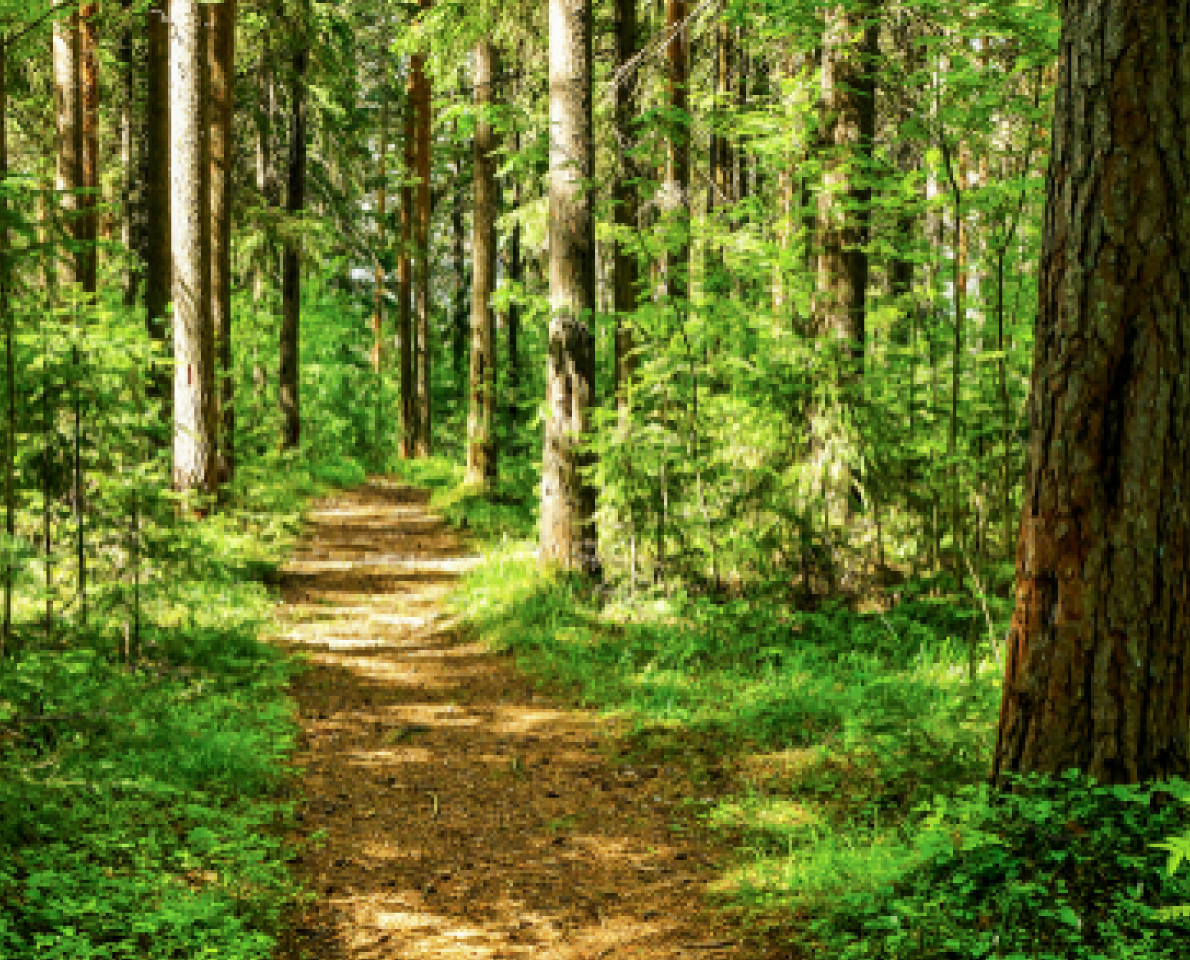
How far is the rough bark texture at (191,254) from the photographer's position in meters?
10.0

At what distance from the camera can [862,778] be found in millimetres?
5156

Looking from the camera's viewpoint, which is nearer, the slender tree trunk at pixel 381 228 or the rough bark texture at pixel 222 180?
the rough bark texture at pixel 222 180

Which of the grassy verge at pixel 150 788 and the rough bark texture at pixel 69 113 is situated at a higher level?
the rough bark texture at pixel 69 113

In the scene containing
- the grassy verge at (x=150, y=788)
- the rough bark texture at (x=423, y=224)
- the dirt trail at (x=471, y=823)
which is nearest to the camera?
the grassy verge at (x=150, y=788)

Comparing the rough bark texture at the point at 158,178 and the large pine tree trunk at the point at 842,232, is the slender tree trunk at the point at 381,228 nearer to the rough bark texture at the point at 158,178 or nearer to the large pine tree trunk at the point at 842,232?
the rough bark texture at the point at 158,178

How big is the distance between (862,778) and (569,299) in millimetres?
5369

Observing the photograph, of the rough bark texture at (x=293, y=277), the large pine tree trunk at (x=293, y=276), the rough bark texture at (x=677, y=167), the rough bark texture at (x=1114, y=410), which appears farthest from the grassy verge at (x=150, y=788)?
the rough bark texture at (x=293, y=277)

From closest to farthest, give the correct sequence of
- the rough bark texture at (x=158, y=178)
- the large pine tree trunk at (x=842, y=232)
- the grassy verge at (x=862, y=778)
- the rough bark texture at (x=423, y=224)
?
the grassy verge at (x=862, y=778) → the large pine tree trunk at (x=842, y=232) → the rough bark texture at (x=158, y=178) → the rough bark texture at (x=423, y=224)

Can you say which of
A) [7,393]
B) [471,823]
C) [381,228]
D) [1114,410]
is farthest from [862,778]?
[381,228]

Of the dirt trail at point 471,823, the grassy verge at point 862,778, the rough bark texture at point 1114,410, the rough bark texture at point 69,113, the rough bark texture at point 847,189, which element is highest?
the rough bark texture at point 69,113

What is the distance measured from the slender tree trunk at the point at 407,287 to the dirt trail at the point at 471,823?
41.5 ft

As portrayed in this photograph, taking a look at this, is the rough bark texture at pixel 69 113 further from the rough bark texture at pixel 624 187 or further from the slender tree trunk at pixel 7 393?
the rough bark texture at pixel 624 187

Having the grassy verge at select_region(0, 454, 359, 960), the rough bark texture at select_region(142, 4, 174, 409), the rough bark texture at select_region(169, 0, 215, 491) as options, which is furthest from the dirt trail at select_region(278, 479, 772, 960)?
the rough bark texture at select_region(142, 4, 174, 409)

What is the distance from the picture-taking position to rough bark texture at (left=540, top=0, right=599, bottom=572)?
8758mm
